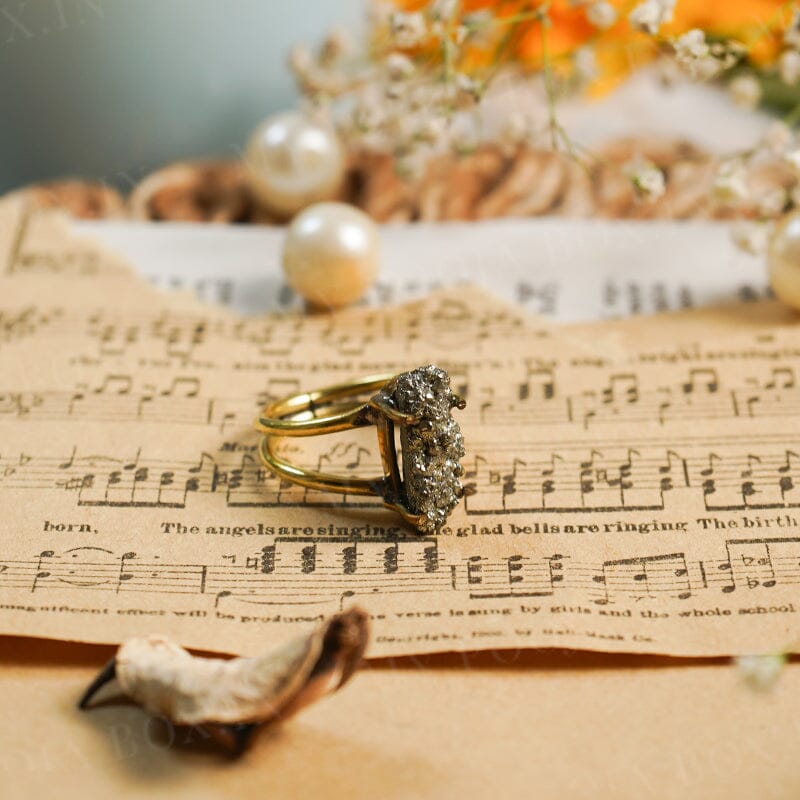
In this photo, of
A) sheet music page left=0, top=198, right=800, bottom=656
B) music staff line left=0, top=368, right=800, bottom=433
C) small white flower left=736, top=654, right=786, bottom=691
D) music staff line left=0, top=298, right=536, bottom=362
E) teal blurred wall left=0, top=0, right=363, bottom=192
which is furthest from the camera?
teal blurred wall left=0, top=0, right=363, bottom=192

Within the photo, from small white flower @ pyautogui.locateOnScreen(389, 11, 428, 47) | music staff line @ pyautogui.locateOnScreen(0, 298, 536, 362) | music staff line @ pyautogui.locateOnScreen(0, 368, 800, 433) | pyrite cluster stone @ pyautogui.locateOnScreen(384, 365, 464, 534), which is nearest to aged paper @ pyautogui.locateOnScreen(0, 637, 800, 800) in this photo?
pyrite cluster stone @ pyautogui.locateOnScreen(384, 365, 464, 534)

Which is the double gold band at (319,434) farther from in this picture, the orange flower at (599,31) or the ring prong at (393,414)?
the orange flower at (599,31)

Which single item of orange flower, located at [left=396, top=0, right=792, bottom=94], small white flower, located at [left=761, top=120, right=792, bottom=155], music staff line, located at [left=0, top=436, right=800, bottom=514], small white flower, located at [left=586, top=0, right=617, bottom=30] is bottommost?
music staff line, located at [left=0, top=436, right=800, bottom=514]

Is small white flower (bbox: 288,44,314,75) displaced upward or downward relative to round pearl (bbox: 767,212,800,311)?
upward

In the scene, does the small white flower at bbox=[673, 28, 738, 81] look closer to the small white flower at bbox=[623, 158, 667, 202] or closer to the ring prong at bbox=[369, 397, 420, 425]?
the small white flower at bbox=[623, 158, 667, 202]

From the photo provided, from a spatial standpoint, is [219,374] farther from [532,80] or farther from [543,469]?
[532,80]

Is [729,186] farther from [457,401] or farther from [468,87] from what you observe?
[457,401]

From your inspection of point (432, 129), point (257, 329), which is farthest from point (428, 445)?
point (432, 129)
